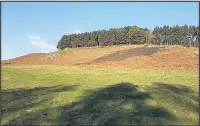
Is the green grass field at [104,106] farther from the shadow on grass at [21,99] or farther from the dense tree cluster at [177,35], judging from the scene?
the dense tree cluster at [177,35]

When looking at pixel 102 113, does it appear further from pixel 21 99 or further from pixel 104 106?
pixel 21 99

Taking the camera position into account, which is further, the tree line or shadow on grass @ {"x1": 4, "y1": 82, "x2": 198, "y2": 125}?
the tree line

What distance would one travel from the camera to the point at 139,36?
455 feet

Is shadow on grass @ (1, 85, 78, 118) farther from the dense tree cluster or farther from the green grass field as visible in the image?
the dense tree cluster

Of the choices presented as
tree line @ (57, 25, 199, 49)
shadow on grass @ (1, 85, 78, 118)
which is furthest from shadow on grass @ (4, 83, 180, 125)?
tree line @ (57, 25, 199, 49)

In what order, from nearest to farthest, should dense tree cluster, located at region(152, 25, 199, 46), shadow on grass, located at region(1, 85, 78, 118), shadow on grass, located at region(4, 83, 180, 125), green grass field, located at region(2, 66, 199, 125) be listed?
1. shadow on grass, located at region(4, 83, 180, 125)
2. green grass field, located at region(2, 66, 199, 125)
3. shadow on grass, located at region(1, 85, 78, 118)
4. dense tree cluster, located at region(152, 25, 199, 46)

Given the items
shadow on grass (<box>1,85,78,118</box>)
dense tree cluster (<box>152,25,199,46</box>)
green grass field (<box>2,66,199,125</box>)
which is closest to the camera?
green grass field (<box>2,66,199,125</box>)

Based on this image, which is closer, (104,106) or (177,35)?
(104,106)

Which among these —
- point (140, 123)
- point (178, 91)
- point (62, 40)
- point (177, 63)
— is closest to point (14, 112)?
point (140, 123)

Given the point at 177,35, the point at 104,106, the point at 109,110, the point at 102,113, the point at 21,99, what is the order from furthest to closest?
1. the point at 177,35
2. the point at 21,99
3. the point at 104,106
4. the point at 109,110
5. the point at 102,113

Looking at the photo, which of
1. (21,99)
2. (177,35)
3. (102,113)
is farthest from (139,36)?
(102,113)

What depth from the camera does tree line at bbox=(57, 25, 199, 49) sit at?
137 metres

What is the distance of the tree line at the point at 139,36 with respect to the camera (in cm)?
13700

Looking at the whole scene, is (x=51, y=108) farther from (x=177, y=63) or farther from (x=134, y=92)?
(x=177, y=63)
